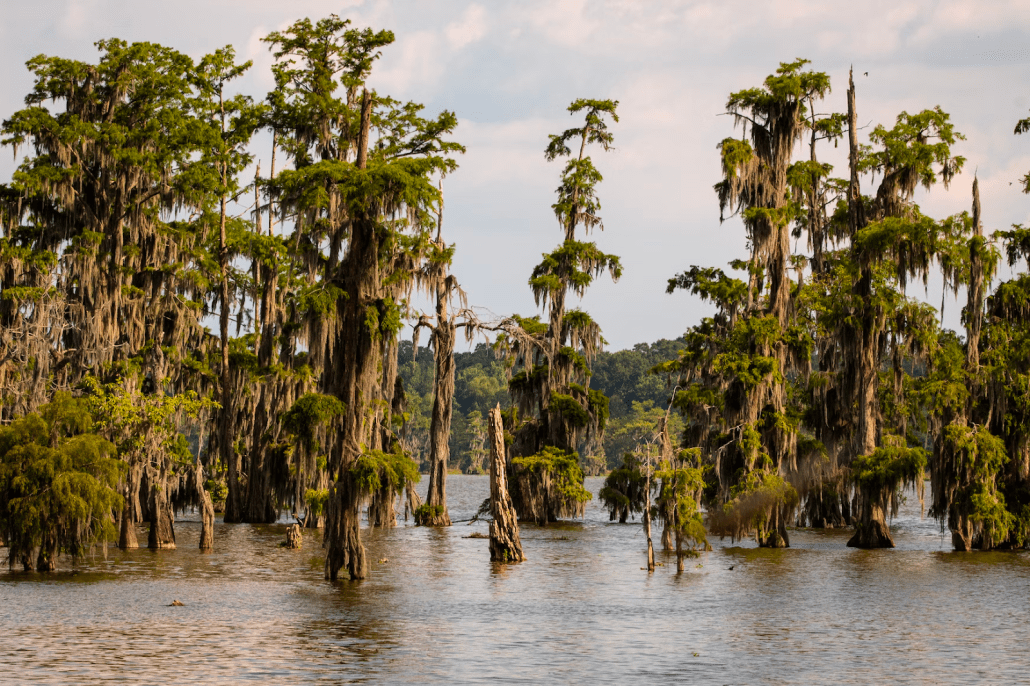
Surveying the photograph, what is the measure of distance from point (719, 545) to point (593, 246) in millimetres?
19952

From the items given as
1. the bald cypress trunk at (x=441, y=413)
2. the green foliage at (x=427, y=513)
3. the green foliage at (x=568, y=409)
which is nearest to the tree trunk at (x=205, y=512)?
the bald cypress trunk at (x=441, y=413)

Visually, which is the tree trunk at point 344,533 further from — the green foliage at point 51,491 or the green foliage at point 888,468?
the green foliage at point 888,468

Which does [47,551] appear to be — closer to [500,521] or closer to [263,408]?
[500,521]

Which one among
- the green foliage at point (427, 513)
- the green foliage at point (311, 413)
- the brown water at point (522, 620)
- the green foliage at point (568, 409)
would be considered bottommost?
the brown water at point (522, 620)

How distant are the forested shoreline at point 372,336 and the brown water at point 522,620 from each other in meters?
2.41

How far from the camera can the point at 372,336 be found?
1150 inches

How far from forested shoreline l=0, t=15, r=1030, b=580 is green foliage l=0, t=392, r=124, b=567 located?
0.09 meters

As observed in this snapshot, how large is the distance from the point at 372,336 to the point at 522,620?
8546 mm

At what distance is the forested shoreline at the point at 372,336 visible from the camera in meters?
30.1

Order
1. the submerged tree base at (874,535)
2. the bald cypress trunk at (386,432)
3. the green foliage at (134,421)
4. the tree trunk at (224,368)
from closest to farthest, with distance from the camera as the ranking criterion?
the bald cypress trunk at (386,432) < the green foliage at (134,421) < the submerged tree base at (874,535) < the tree trunk at (224,368)

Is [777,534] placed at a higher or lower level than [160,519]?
lower

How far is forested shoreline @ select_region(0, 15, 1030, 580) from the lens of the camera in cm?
3012

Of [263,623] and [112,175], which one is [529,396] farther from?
[263,623]

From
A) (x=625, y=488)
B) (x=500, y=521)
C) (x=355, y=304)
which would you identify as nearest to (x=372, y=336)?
(x=355, y=304)
